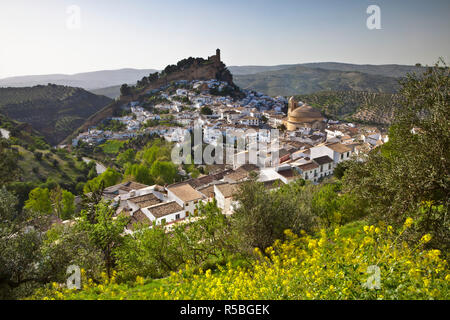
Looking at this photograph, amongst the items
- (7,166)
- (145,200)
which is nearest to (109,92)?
(145,200)

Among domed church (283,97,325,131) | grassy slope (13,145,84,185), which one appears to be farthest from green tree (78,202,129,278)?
domed church (283,97,325,131)

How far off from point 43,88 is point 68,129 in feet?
95.1

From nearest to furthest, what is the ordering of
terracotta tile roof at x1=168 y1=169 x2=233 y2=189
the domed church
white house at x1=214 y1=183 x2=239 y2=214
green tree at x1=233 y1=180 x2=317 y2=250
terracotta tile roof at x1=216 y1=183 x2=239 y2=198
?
1. green tree at x1=233 y1=180 x2=317 y2=250
2. white house at x1=214 y1=183 x2=239 y2=214
3. terracotta tile roof at x1=216 y1=183 x2=239 y2=198
4. terracotta tile roof at x1=168 y1=169 x2=233 y2=189
5. the domed church

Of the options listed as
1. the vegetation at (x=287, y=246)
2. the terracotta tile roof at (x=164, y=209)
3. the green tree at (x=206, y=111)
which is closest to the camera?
the vegetation at (x=287, y=246)

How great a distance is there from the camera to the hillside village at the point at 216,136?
1026 inches

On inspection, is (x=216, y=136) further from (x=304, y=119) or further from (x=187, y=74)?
(x=187, y=74)

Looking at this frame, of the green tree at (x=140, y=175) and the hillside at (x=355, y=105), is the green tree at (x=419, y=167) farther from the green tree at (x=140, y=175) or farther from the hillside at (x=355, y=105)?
the hillside at (x=355, y=105)

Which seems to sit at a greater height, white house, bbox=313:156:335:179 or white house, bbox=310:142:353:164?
white house, bbox=310:142:353:164

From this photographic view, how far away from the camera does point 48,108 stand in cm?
9681

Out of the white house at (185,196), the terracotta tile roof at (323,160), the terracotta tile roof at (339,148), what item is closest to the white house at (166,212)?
the white house at (185,196)

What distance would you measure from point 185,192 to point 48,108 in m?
92.6

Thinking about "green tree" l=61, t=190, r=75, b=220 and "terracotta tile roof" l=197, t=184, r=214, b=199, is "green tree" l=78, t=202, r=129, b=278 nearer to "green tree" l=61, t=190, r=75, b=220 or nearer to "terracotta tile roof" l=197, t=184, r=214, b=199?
"terracotta tile roof" l=197, t=184, r=214, b=199

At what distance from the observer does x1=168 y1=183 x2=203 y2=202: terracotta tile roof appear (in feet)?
86.2

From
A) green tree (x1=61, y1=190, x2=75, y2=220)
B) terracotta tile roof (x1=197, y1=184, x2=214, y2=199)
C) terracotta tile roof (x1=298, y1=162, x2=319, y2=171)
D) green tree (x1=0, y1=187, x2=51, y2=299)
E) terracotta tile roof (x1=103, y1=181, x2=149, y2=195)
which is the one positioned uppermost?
green tree (x1=0, y1=187, x2=51, y2=299)
